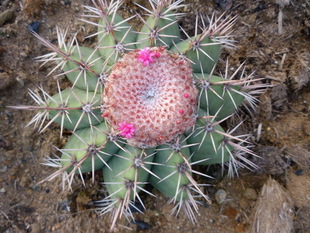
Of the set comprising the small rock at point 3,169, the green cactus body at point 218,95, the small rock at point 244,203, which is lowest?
the small rock at point 244,203

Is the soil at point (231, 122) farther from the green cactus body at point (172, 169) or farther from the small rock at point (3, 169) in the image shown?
the green cactus body at point (172, 169)

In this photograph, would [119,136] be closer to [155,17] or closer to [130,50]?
[130,50]

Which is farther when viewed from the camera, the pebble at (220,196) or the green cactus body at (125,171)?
the pebble at (220,196)

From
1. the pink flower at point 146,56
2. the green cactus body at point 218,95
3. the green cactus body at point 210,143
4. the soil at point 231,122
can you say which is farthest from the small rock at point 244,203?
the pink flower at point 146,56

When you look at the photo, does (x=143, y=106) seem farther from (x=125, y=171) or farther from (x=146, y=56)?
(x=125, y=171)

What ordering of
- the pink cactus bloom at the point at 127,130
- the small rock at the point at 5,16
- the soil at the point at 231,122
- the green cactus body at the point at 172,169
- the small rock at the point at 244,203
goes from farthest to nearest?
1. the small rock at the point at 5,16
2. the small rock at the point at 244,203
3. the soil at the point at 231,122
4. the green cactus body at the point at 172,169
5. the pink cactus bloom at the point at 127,130

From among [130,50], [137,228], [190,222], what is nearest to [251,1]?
[130,50]

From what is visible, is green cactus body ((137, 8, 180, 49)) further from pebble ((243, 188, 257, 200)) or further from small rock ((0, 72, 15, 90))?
pebble ((243, 188, 257, 200))

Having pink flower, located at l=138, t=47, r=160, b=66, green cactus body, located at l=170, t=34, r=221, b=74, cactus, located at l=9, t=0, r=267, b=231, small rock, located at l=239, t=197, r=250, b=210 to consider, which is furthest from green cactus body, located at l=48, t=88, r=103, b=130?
small rock, located at l=239, t=197, r=250, b=210
